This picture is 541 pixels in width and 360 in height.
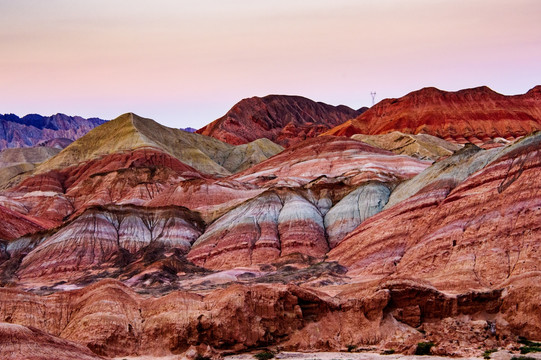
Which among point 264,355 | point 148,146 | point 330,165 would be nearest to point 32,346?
point 264,355

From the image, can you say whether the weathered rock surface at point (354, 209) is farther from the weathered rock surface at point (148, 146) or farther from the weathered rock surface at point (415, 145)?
the weathered rock surface at point (148, 146)

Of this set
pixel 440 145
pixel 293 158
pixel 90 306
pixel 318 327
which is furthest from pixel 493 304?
pixel 440 145

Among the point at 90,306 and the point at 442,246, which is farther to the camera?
the point at 442,246

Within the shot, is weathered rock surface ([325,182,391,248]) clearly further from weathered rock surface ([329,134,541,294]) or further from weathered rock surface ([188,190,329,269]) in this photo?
weathered rock surface ([329,134,541,294])

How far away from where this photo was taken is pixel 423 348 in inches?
1411

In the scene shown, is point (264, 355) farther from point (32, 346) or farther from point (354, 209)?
point (354, 209)

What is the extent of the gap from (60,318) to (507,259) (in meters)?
28.1

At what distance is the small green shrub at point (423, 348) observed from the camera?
35.5 m

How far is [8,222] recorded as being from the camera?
96.7 m

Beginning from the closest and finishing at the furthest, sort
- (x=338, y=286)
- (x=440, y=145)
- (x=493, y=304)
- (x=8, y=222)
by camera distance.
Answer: (x=493, y=304)
(x=338, y=286)
(x=8, y=222)
(x=440, y=145)

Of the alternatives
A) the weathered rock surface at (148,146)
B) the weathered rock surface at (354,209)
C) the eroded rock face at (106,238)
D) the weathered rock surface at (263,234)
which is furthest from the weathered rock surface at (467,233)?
the weathered rock surface at (148,146)

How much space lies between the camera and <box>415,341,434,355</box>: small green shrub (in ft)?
116

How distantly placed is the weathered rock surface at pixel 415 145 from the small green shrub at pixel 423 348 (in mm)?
97340

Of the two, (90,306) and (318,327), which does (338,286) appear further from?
(90,306)
